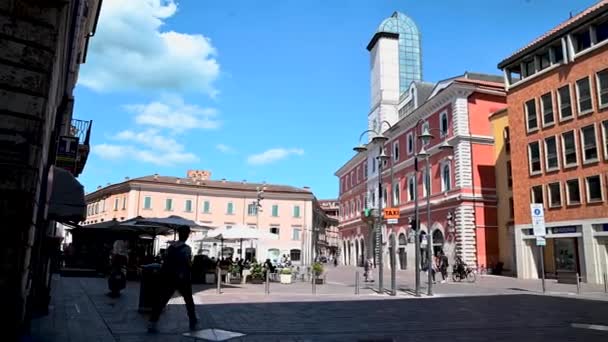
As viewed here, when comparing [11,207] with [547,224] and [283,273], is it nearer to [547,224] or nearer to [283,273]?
[283,273]

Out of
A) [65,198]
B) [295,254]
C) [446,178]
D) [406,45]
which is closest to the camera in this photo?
[65,198]

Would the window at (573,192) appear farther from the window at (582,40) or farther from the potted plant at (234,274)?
the potted plant at (234,274)

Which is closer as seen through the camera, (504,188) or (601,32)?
(601,32)

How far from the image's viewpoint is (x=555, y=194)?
91.0 ft

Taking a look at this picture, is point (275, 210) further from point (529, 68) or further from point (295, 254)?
point (529, 68)

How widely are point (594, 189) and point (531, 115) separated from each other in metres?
6.46

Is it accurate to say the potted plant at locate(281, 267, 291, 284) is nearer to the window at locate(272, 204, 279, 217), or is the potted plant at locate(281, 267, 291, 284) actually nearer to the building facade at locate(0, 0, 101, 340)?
the building facade at locate(0, 0, 101, 340)

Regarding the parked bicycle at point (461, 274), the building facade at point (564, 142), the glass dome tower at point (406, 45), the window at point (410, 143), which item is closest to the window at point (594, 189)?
the building facade at point (564, 142)

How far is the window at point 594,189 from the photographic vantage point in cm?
2480

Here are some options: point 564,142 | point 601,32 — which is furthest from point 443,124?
point 601,32

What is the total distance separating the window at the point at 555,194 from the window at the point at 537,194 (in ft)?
2.37

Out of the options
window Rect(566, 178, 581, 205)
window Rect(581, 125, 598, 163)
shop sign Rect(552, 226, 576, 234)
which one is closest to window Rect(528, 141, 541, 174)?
window Rect(566, 178, 581, 205)

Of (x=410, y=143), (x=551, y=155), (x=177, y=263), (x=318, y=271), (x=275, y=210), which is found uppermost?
(x=410, y=143)

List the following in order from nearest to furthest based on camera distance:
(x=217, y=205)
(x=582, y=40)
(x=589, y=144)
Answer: (x=589, y=144), (x=582, y=40), (x=217, y=205)
